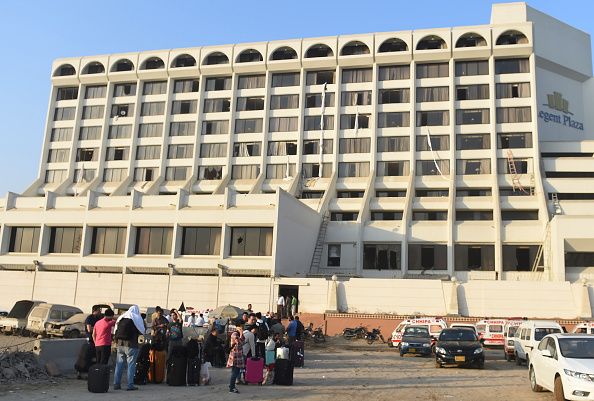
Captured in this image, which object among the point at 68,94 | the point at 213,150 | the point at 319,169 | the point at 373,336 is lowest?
the point at 373,336

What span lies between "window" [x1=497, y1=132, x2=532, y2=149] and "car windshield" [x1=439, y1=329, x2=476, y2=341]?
3452cm

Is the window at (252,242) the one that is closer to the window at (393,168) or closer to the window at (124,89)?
the window at (393,168)

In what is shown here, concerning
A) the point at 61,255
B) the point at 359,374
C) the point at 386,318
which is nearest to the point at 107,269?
the point at 61,255

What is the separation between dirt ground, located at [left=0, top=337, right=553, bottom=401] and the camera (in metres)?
12.1

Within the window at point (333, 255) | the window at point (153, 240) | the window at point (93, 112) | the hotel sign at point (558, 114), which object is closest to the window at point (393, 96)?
the hotel sign at point (558, 114)

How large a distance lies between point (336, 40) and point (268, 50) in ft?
23.4

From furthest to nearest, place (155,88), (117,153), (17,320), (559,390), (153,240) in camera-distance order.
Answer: (155,88), (117,153), (153,240), (17,320), (559,390)

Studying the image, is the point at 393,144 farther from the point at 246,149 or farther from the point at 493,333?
the point at 493,333

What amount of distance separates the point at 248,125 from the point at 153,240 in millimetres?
20220

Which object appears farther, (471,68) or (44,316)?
(471,68)

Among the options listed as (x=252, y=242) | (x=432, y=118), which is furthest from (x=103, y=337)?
(x=432, y=118)

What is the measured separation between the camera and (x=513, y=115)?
51.2 m

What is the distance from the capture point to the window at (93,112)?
61969 mm

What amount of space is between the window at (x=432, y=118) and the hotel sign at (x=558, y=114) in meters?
9.29
